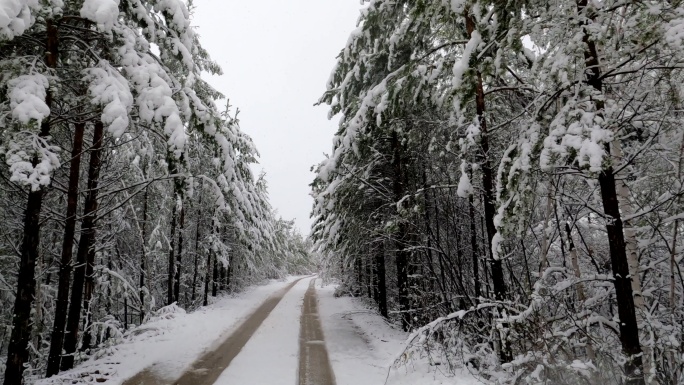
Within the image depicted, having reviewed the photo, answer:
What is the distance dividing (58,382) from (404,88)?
927 cm

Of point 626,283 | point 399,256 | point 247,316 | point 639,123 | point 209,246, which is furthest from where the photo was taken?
point 209,246

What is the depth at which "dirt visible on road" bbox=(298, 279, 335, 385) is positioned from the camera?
7918mm

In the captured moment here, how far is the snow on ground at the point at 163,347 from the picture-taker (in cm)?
805

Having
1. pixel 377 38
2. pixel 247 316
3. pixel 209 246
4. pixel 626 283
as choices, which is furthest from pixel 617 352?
pixel 209 246

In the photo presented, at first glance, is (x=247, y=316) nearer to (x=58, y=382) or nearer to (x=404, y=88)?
(x=58, y=382)

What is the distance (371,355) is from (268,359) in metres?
2.67

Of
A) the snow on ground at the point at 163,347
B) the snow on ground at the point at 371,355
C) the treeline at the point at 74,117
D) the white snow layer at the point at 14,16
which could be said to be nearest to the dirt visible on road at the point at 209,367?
the snow on ground at the point at 163,347

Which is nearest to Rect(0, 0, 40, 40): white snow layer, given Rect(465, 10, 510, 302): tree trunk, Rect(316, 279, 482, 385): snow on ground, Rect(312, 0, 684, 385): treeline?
Rect(312, 0, 684, 385): treeline

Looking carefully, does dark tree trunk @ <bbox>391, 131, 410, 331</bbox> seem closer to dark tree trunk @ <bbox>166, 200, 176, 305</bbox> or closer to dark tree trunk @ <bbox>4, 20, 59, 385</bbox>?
dark tree trunk @ <bbox>4, 20, 59, 385</bbox>

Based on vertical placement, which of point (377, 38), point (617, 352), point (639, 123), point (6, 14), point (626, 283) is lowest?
point (617, 352)

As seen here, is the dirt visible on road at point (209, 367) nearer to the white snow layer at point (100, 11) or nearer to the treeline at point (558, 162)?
the treeline at point (558, 162)

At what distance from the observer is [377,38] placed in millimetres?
10859

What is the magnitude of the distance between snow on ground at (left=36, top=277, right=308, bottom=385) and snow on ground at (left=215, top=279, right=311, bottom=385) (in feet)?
2.15

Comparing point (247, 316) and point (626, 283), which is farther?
point (247, 316)
